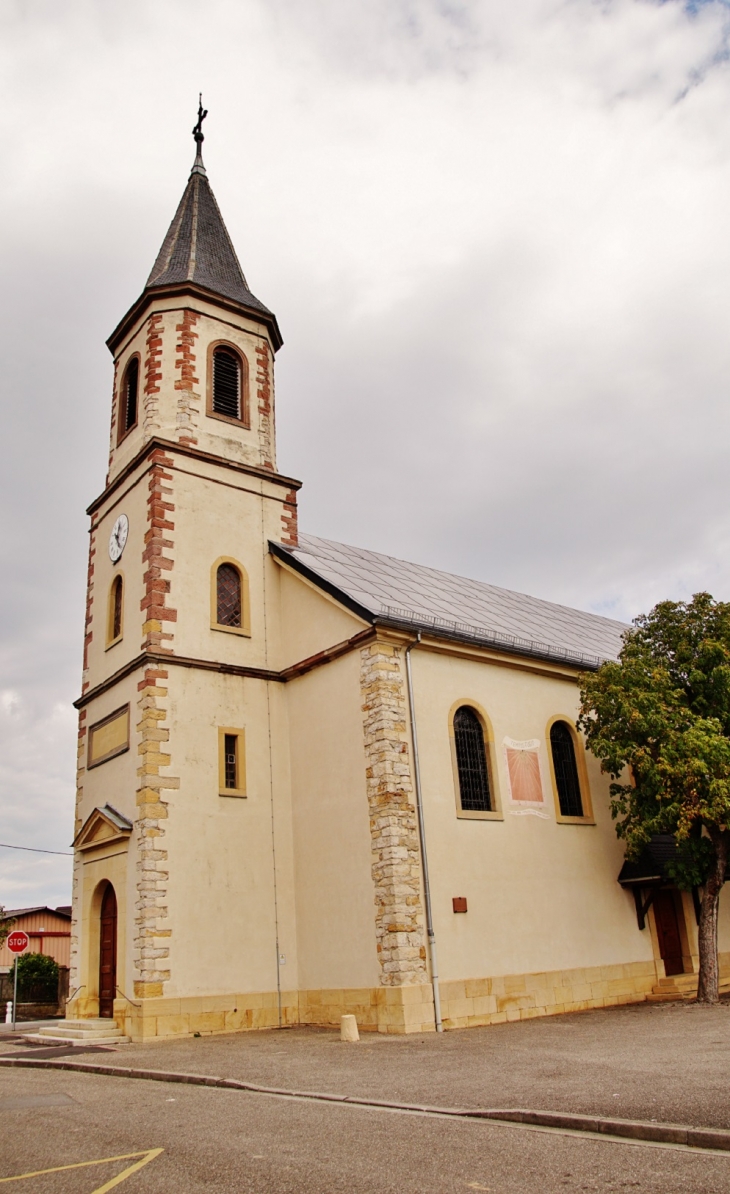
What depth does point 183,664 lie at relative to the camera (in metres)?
18.0

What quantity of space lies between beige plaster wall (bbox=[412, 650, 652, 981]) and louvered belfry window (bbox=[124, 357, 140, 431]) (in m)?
9.96

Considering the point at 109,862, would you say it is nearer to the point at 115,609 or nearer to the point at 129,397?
the point at 115,609

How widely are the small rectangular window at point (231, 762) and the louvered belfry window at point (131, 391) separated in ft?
27.6

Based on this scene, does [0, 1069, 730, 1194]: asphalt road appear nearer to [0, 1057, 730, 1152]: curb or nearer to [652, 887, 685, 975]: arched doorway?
[0, 1057, 730, 1152]: curb

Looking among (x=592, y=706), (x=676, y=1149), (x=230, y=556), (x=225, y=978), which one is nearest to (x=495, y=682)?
(x=592, y=706)

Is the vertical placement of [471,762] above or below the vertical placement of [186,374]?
below

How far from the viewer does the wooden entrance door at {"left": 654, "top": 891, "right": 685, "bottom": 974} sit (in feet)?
66.8

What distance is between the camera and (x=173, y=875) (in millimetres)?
16422

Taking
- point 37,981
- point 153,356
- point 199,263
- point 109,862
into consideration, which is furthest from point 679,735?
point 37,981

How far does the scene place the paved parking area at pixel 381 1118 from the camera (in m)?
5.57

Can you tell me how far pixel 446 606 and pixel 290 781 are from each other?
6120mm

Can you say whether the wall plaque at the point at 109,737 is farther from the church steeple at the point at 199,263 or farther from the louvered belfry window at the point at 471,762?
the church steeple at the point at 199,263

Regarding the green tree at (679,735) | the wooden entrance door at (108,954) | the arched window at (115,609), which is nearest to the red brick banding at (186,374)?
the arched window at (115,609)

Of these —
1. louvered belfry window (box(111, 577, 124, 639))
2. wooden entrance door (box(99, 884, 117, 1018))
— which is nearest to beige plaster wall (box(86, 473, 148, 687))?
louvered belfry window (box(111, 577, 124, 639))
